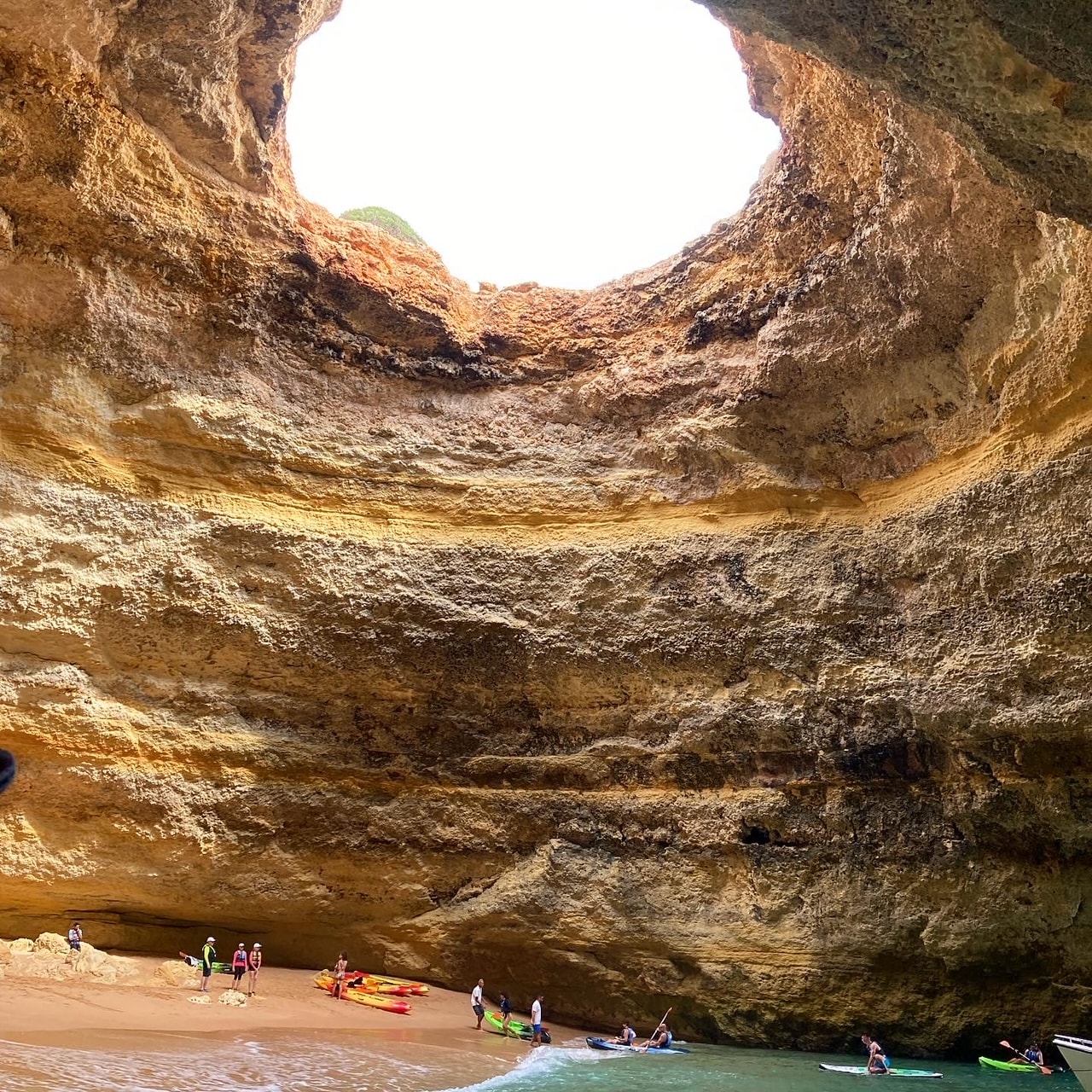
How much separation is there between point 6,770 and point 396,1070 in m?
7.40

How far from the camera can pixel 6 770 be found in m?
1.77

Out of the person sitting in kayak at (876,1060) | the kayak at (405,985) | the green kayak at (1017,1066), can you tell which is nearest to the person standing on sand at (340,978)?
the kayak at (405,985)

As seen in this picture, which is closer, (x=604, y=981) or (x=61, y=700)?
(x=61, y=700)

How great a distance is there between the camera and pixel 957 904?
389 inches

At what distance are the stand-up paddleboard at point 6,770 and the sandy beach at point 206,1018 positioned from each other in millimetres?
6801

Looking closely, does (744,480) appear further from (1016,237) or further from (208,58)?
(208,58)

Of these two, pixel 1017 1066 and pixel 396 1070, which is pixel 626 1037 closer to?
pixel 396 1070

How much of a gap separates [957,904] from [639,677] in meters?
4.31

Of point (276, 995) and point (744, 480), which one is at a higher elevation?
point (744, 480)

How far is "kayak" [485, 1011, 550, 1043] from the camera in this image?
1021cm

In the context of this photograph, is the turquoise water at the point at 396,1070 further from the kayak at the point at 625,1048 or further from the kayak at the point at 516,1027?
the kayak at the point at 516,1027

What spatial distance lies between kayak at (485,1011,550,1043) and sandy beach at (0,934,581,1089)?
0.60ft

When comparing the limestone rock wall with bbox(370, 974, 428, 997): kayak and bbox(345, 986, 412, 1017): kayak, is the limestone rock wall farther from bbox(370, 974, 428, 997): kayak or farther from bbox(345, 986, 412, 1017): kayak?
bbox(345, 986, 412, 1017): kayak

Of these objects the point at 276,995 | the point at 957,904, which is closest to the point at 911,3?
the point at 957,904
